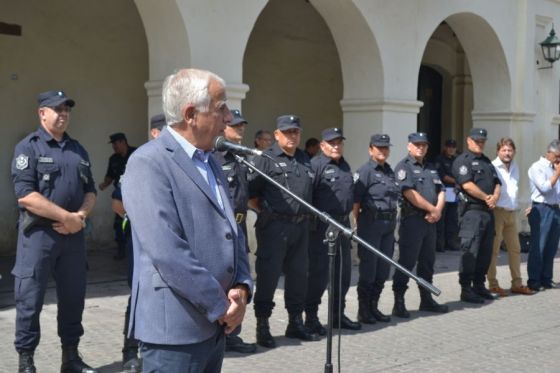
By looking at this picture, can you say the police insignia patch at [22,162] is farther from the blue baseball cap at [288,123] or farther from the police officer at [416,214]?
the police officer at [416,214]

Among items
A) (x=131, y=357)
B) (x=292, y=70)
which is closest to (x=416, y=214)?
(x=131, y=357)

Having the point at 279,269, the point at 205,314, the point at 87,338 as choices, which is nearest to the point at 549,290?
the point at 279,269

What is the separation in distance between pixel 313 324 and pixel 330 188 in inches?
48.2

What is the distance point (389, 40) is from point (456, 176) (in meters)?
2.94

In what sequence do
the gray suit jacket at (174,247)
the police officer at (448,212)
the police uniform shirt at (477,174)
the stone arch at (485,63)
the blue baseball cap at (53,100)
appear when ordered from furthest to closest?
the stone arch at (485,63), the police officer at (448,212), the police uniform shirt at (477,174), the blue baseball cap at (53,100), the gray suit jacket at (174,247)

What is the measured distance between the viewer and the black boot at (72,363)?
19.1ft

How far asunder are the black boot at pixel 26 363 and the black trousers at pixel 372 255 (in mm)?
3413

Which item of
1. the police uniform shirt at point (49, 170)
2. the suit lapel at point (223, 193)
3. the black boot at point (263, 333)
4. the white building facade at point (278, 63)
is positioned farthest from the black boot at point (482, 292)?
the suit lapel at point (223, 193)

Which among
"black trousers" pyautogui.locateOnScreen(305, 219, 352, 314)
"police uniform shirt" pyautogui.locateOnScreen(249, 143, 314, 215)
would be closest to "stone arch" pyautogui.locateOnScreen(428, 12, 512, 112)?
"black trousers" pyautogui.locateOnScreen(305, 219, 352, 314)

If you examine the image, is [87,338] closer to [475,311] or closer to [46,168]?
[46,168]

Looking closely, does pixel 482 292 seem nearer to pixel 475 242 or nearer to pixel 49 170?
pixel 475 242

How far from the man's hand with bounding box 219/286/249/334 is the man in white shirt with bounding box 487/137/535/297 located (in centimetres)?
683

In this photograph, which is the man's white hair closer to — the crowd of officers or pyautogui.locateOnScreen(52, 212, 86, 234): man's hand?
the crowd of officers

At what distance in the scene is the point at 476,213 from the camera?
917 centimetres
